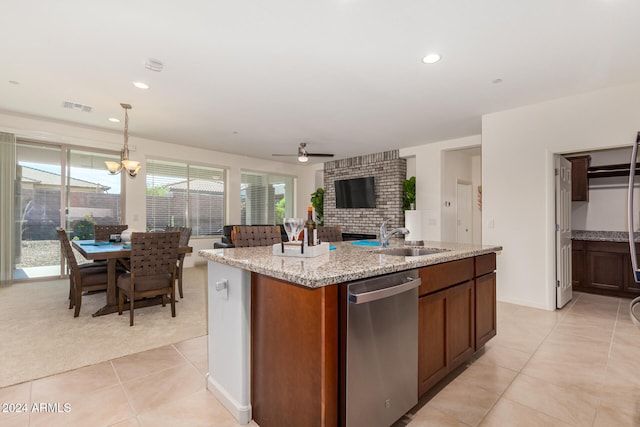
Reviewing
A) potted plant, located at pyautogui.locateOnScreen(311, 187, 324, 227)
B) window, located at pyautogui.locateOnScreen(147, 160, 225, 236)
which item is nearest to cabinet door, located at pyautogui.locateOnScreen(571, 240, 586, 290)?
potted plant, located at pyautogui.locateOnScreen(311, 187, 324, 227)

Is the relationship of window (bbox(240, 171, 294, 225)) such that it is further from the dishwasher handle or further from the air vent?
the dishwasher handle

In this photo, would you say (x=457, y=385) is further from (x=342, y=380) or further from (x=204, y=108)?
(x=204, y=108)

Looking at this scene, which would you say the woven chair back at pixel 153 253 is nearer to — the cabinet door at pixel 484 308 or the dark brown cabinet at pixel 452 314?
the dark brown cabinet at pixel 452 314

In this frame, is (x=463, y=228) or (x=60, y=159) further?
(x=463, y=228)

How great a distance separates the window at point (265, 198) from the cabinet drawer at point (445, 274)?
627cm

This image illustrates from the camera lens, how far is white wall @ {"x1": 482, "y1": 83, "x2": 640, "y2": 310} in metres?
3.39

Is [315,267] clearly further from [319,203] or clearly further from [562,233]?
[319,203]

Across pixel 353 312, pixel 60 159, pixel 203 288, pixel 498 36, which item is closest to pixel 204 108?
pixel 203 288

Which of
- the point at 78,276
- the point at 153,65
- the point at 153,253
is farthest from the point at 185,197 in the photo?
the point at 153,65

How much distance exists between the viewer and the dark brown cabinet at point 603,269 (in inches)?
164

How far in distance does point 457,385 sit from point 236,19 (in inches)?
121

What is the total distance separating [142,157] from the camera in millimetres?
5891

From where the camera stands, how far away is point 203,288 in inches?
182

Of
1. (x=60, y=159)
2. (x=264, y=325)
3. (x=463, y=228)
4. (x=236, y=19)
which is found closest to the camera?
(x=264, y=325)
